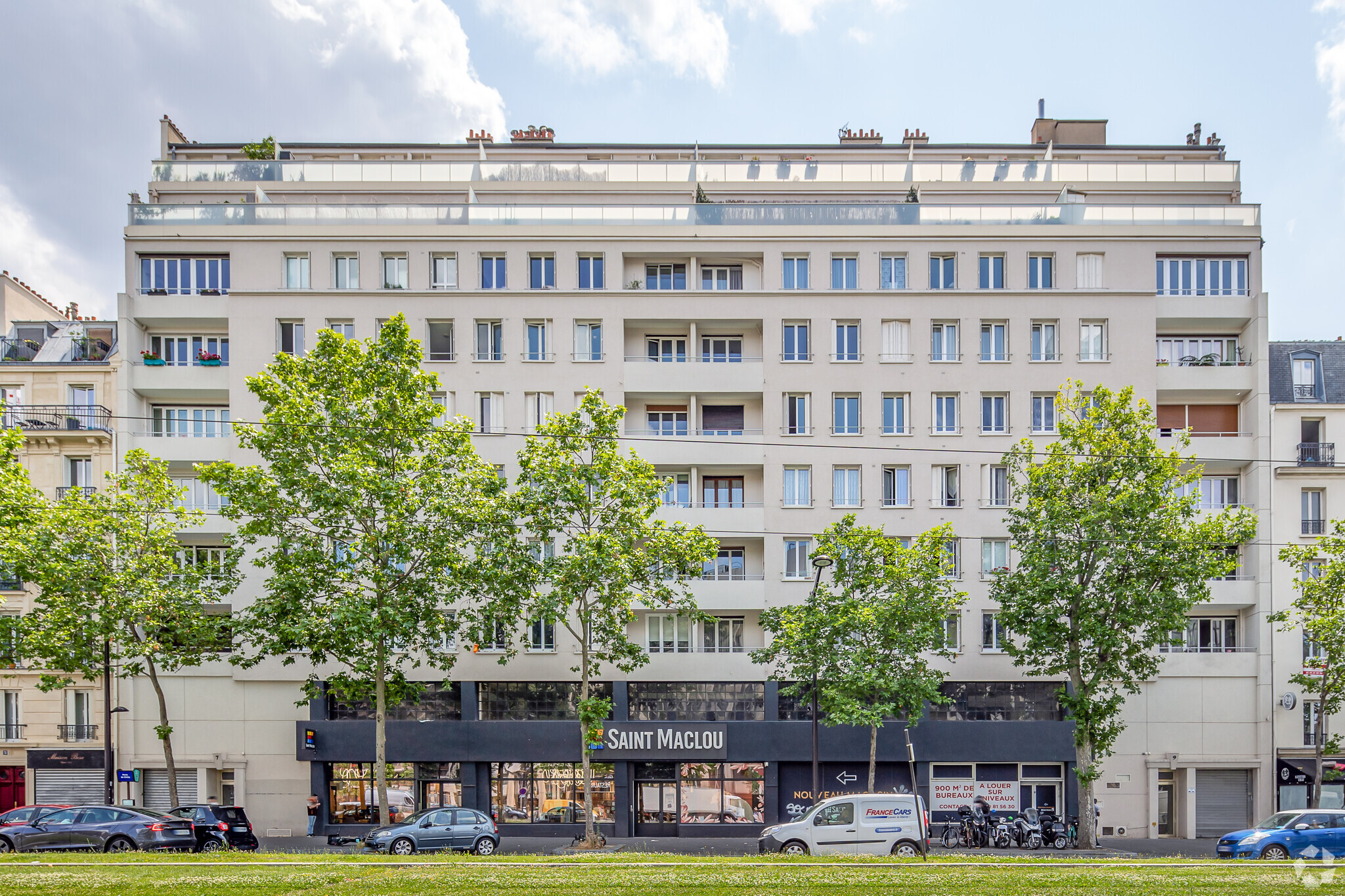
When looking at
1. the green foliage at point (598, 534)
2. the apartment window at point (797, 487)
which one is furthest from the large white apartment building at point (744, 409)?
the green foliage at point (598, 534)

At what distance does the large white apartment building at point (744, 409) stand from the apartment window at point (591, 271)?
0.10m

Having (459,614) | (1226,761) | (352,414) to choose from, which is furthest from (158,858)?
(1226,761)

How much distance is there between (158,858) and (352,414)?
11980mm

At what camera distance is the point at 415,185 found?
126 ft

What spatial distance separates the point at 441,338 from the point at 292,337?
527cm

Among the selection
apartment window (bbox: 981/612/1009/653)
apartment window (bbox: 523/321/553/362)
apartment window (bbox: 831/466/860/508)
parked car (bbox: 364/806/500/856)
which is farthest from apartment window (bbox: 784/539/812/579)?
parked car (bbox: 364/806/500/856)

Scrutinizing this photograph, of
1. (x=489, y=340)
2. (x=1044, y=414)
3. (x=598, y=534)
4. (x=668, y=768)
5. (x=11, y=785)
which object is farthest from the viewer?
(x=489, y=340)

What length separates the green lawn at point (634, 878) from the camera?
1497cm

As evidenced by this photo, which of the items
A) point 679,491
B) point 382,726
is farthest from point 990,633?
point 382,726

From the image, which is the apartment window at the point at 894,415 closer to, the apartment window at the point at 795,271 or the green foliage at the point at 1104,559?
the apartment window at the point at 795,271

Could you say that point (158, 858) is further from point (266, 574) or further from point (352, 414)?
point (266, 574)

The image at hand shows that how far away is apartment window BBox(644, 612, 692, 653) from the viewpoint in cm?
3281

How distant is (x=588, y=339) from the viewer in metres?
34.0

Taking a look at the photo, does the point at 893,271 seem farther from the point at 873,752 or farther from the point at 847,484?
the point at 873,752
